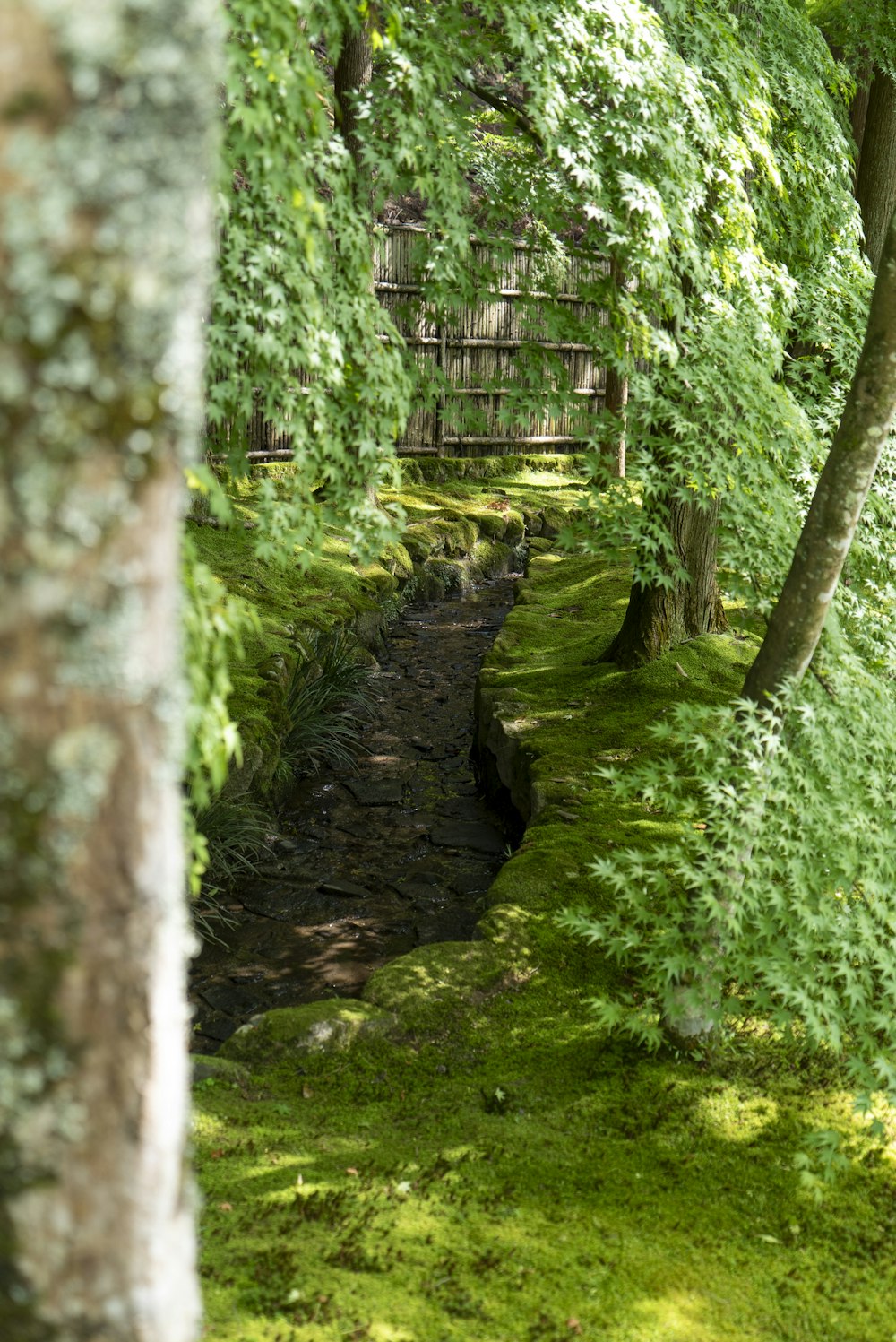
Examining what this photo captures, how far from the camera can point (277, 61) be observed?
102 inches

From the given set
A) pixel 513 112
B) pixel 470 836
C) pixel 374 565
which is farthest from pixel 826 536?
pixel 374 565

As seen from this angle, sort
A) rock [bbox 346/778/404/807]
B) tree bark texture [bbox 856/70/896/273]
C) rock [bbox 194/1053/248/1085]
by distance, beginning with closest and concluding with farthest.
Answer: rock [bbox 194/1053/248/1085], rock [bbox 346/778/404/807], tree bark texture [bbox 856/70/896/273]

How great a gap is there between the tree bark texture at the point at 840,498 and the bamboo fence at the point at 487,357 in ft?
4.05

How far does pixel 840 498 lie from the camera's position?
3496mm

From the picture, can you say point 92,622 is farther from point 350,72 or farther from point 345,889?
point 350,72

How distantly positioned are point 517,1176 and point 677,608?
14.2 feet

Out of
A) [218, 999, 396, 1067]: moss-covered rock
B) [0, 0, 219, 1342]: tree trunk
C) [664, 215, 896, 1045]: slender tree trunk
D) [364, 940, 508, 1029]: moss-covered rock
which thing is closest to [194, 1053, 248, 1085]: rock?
[218, 999, 396, 1067]: moss-covered rock

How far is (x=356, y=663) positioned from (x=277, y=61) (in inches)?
253

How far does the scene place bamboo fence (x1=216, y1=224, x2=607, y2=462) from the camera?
4.66 m

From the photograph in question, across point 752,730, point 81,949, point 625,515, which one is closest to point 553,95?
point 625,515

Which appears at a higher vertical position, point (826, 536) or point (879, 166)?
point (879, 166)

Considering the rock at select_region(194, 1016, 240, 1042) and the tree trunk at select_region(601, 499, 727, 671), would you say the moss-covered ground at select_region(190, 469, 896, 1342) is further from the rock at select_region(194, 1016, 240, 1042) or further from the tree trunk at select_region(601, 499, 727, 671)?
the tree trunk at select_region(601, 499, 727, 671)

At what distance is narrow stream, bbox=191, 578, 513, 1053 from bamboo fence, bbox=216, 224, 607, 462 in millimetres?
2304

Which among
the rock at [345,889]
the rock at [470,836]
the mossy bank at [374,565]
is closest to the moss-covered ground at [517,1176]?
the rock at [345,889]
